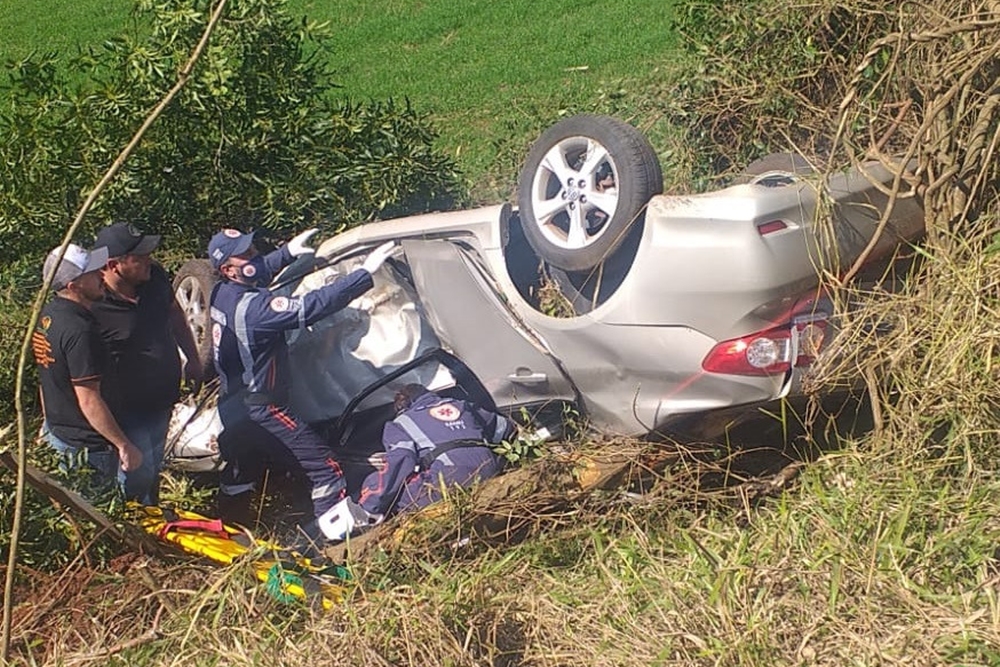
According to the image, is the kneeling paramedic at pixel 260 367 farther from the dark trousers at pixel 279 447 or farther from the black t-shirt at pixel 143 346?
the black t-shirt at pixel 143 346

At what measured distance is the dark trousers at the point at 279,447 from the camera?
5219 mm

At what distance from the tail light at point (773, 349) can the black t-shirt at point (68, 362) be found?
2724mm

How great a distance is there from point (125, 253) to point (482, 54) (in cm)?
780

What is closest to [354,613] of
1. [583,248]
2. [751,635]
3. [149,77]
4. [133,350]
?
[751,635]

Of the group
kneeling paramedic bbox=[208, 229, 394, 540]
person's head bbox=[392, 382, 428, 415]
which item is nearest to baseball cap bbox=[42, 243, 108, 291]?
kneeling paramedic bbox=[208, 229, 394, 540]

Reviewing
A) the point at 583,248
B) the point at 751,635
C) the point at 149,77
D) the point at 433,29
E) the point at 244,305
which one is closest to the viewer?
the point at 751,635

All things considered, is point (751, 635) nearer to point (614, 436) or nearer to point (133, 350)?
point (614, 436)

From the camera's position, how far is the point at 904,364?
4.24m

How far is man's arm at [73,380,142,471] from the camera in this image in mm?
4809

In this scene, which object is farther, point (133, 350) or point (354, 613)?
point (133, 350)

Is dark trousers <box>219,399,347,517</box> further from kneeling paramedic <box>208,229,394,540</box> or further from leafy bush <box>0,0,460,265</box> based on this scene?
leafy bush <box>0,0,460,265</box>

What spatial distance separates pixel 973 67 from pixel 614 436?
2.08 meters

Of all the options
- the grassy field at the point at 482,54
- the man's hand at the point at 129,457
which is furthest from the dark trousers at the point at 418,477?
the grassy field at the point at 482,54

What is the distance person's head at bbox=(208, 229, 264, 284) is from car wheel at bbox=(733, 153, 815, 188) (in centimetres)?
245
